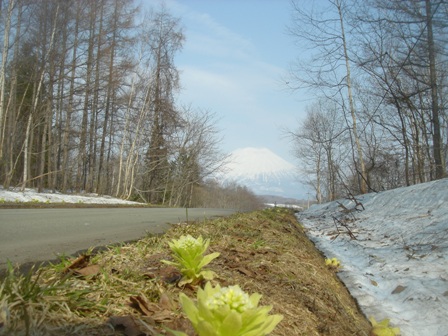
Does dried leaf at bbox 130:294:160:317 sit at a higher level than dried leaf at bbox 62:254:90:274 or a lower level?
lower

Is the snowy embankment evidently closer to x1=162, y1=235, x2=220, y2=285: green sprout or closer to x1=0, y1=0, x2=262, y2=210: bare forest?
x1=162, y1=235, x2=220, y2=285: green sprout

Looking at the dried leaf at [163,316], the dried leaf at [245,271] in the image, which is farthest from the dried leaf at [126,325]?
the dried leaf at [245,271]

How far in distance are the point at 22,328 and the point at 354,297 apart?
3513mm

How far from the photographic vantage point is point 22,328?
1.20 metres

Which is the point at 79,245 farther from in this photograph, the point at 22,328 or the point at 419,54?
the point at 419,54

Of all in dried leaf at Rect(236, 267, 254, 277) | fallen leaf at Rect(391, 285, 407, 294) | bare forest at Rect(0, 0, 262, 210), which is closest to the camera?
dried leaf at Rect(236, 267, 254, 277)

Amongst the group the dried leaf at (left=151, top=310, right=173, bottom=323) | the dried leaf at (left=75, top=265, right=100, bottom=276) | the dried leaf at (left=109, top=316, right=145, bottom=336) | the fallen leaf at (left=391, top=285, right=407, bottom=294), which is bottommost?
the fallen leaf at (left=391, top=285, right=407, bottom=294)

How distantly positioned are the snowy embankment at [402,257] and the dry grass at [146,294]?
440 millimetres

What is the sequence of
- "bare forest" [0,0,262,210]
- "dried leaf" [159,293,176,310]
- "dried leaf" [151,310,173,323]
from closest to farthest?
1. "dried leaf" [151,310,173,323]
2. "dried leaf" [159,293,176,310]
3. "bare forest" [0,0,262,210]

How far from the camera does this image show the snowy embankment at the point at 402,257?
336cm

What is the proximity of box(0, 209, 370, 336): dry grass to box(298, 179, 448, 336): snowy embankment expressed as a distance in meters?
0.44

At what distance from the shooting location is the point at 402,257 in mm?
4781

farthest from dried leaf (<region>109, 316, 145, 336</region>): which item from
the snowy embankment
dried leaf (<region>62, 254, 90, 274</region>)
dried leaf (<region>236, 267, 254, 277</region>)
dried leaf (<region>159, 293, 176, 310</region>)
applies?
the snowy embankment

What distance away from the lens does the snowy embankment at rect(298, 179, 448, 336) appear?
3355 mm
